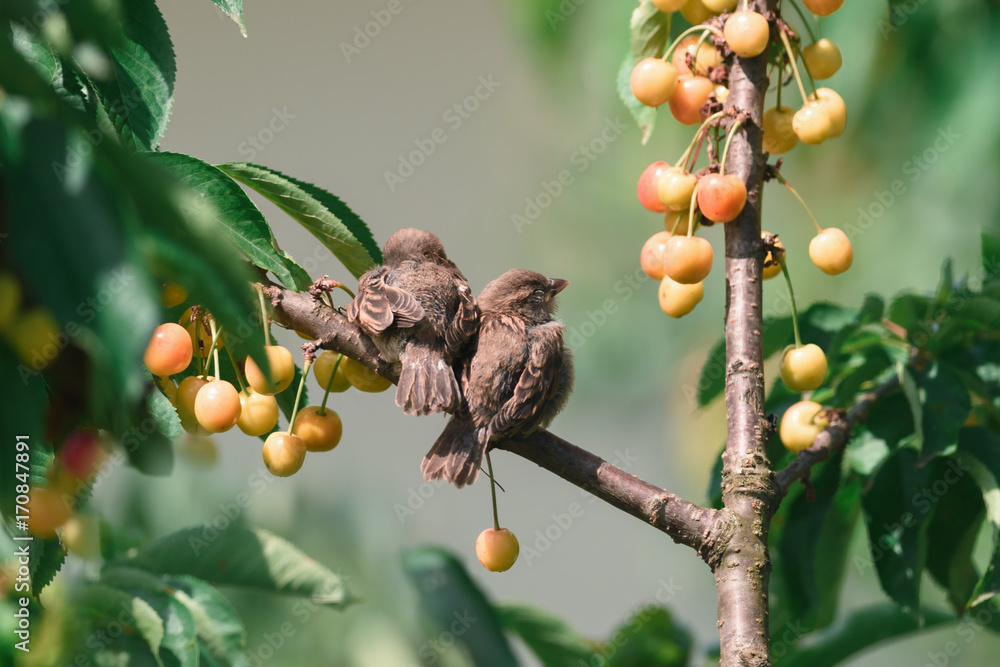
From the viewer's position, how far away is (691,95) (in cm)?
159

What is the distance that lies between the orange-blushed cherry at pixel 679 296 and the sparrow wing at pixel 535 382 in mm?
294

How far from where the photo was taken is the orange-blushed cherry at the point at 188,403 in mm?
1315

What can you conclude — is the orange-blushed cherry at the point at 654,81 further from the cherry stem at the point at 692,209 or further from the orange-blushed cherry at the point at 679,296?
the orange-blushed cherry at the point at 679,296

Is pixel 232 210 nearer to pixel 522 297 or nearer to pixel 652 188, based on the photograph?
pixel 652 188

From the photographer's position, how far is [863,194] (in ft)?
18.4

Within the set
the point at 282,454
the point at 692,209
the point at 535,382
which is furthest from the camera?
the point at 535,382

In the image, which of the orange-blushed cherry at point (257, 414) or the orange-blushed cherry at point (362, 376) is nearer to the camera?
the orange-blushed cherry at point (257, 414)

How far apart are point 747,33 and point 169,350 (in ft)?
3.44

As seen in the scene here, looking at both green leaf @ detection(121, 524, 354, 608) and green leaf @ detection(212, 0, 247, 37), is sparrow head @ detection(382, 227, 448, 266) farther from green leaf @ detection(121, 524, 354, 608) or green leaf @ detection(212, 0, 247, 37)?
green leaf @ detection(212, 0, 247, 37)

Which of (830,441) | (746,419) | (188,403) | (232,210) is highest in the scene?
(830,441)

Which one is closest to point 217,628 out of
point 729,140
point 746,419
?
point 746,419

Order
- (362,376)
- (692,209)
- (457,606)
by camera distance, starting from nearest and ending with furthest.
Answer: (692,209) < (362,376) < (457,606)

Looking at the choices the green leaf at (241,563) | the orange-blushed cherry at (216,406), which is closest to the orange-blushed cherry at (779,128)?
the orange-blushed cherry at (216,406)

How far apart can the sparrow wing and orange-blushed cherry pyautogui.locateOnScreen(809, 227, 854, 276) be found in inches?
21.5
